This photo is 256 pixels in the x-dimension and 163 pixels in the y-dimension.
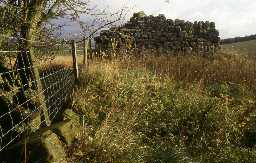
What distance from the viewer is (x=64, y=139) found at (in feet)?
22.6

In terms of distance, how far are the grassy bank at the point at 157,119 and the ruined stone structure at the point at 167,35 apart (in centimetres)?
692

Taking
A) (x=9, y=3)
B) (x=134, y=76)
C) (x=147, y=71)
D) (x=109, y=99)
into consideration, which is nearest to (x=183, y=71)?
(x=147, y=71)

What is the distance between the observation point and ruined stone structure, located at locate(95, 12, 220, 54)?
64.5 ft

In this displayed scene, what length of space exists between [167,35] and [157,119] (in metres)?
10.5

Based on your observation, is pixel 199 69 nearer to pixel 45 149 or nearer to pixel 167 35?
pixel 167 35

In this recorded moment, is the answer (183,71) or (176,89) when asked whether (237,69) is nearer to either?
(183,71)

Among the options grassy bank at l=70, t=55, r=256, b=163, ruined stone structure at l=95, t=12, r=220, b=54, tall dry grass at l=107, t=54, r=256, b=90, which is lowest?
grassy bank at l=70, t=55, r=256, b=163

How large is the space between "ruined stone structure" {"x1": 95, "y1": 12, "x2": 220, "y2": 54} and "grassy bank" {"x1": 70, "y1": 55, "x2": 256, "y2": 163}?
22.7 ft

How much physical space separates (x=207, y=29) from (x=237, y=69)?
6.22 m

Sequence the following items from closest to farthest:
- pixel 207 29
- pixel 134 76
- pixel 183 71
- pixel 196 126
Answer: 1. pixel 196 126
2. pixel 134 76
3. pixel 183 71
4. pixel 207 29

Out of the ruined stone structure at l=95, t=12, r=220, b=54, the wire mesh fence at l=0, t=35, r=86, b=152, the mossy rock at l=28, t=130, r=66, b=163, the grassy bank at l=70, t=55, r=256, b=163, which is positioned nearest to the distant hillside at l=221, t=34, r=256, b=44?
the ruined stone structure at l=95, t=12, r=220, b=54

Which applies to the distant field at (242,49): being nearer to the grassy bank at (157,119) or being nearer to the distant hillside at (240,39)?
the distant hillside at (240,39)

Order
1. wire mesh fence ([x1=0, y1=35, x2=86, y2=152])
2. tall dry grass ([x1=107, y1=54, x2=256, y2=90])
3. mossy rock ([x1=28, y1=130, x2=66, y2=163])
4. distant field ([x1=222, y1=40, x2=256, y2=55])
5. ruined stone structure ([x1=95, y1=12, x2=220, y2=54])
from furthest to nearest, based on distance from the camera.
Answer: ruined stone structure ([x1=95, y1=12, x2=220, y2=54])
distant field ([x1=222, y1=40, x2=256, y2=55])
tall dry grass ([x1=107, y1=54, x2=256, y2=90])
wire mesh fence ([x1=0, y1=35, x2=86, y2=152])
mossy rock ([x1=28, y1=130, x2=66, y2=163])

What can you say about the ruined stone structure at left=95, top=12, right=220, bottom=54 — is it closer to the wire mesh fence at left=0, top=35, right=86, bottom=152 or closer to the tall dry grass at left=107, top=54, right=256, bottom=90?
the tall dry grass at left=107, top=54, right=256, bottom=90
